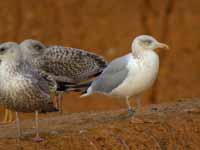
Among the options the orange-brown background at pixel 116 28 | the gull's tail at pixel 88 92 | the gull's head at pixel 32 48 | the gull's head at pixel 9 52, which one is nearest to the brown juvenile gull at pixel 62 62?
the gull's head at pixel 32 48

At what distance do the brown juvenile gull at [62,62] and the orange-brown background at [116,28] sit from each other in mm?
6568

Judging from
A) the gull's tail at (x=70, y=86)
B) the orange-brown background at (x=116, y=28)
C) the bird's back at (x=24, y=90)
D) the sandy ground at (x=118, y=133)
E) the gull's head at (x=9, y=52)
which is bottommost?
the sandy ground at (x=118, y=133)

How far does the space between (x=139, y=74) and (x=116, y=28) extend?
32.4ft

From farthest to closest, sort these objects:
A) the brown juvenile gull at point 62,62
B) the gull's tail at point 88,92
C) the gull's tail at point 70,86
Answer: the brown juvenile gull at point 62,62 → the gull's tail at point 70,86 → the gull's tail at point 88,92

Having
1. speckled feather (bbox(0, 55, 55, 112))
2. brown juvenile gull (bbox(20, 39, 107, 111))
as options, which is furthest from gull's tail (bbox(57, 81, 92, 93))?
speckled feather (bbox(0, 55, 55, 112))

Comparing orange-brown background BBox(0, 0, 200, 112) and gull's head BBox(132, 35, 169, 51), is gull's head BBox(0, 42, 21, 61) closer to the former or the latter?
gull's head BBox(132, 35, 169, 51)

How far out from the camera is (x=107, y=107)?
2217 cm

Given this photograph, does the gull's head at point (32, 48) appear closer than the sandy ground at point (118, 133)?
No

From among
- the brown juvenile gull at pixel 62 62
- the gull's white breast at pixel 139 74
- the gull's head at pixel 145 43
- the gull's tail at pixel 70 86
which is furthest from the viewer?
the brown juvenile gull at pixel 62 62

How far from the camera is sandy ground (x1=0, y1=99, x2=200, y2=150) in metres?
12.3

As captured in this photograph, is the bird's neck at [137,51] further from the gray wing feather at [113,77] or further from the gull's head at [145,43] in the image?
the gray wing feather at [113,77]

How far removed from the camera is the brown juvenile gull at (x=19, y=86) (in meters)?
12.0

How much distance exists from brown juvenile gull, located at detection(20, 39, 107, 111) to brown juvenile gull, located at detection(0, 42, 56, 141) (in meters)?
3.08

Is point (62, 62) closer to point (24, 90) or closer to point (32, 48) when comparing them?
point (32, 48)
